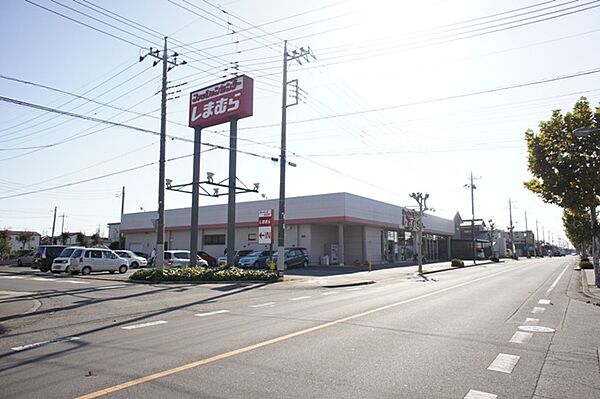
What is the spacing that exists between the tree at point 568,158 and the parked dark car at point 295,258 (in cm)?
2048

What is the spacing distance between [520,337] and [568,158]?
9670 mm

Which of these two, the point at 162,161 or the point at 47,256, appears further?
the point at 47,256

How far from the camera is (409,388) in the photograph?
201 inches

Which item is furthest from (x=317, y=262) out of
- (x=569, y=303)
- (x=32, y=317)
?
(x=32, y=317)

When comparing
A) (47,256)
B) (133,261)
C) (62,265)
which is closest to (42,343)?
(62,265)

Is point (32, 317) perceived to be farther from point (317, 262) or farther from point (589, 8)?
point (317, 262)

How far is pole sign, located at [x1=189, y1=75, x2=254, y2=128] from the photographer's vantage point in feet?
84.2

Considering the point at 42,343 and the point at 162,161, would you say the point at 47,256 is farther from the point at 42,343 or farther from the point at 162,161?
the point at 42,343

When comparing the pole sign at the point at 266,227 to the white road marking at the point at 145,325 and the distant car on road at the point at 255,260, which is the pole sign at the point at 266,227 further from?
the white road marking at the point at 145,325

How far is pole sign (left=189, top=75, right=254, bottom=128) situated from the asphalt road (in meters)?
14.9

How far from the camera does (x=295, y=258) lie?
34562mm

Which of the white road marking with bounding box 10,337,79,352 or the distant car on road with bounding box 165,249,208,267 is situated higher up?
the distant car on road with bounding box 165,249,208,267

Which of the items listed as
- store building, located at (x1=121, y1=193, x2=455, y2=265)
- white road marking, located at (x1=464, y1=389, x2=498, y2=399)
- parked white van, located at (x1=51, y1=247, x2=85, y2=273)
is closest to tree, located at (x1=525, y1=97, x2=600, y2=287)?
white road marking, located at (x1=464, y1=389, x2=498, y2=399)

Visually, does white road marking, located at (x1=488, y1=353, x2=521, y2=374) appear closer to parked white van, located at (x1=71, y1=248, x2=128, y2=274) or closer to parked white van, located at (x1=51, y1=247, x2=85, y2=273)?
parked white van, located at (x1=71, y1=248, x2=128, y2=274)
